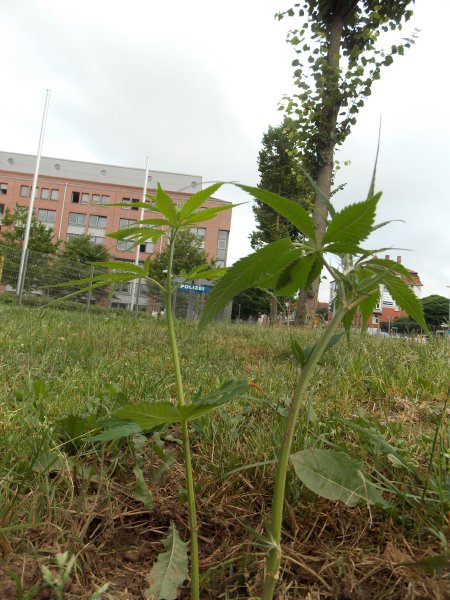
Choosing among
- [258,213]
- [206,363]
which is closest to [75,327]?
[206,363]

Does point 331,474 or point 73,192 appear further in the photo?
point 73,192

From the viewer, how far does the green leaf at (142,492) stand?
126 cm

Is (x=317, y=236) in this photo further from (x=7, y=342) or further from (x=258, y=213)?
(x=258, y=213)

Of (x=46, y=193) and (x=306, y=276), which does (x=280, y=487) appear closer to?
(x=306, y=276)

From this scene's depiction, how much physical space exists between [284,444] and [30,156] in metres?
61.3

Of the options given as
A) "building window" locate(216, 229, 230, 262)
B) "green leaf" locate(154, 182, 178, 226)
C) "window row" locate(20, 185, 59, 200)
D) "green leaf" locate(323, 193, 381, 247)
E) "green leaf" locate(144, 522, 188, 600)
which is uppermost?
"window row" locate(20, 185, 59, 200)

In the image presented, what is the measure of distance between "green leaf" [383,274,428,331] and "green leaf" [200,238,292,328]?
185 mm

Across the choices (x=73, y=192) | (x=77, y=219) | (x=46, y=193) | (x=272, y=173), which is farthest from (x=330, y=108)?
(x=46, y=193)

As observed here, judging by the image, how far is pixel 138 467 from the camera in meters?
1.38

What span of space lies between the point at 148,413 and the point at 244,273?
270 mm

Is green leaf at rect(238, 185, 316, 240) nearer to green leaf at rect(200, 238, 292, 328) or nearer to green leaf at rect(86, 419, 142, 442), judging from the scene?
green leaf at rect(200, 238, 292, 328)

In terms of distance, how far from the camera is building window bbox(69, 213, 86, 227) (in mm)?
54641

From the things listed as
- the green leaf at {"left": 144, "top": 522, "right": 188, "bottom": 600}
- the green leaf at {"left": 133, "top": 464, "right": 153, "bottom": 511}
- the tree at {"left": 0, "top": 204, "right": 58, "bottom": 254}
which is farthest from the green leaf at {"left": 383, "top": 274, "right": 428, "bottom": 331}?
the tree at {"left": 0, "top": 204, "right": 58, "bottom": 254}

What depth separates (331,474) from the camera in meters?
0.90
